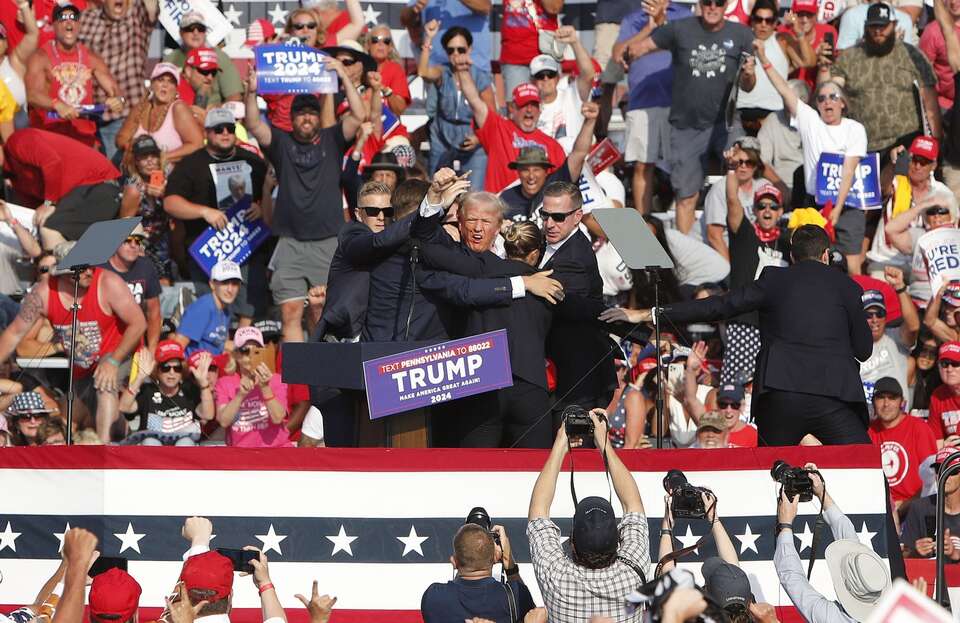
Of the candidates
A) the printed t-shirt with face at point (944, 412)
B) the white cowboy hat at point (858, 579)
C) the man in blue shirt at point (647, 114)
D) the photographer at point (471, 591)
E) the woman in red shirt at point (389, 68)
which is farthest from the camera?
the woman in red shirt at point (389, 68)

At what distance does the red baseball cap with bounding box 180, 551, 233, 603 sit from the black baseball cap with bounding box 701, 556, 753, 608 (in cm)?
181

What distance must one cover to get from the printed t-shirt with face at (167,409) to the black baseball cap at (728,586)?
4.91m

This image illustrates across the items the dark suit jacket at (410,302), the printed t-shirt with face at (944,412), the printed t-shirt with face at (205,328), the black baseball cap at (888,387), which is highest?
the printed t-shirt with face at (205,328)

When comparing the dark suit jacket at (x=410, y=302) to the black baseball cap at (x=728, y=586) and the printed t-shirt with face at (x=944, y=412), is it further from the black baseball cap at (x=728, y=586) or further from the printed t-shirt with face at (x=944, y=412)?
the printed t-shirt with face at (x=944, y=412)

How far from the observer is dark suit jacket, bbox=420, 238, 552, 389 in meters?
8.39

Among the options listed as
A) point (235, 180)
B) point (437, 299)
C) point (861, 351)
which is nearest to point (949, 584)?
point (861, 351)

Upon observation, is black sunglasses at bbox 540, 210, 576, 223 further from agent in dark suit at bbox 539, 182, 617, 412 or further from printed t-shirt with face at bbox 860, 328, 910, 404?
printed t-shirt with face at bbox 860, 328, 910, 404

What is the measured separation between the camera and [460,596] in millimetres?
6082

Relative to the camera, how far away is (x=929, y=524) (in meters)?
9.73

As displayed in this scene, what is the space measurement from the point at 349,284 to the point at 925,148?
607 cm

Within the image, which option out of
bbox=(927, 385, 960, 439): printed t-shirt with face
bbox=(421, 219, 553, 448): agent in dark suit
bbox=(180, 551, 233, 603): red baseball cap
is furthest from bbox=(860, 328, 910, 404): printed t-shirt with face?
bbox=(180, 551, 233, 603): red baseball cap

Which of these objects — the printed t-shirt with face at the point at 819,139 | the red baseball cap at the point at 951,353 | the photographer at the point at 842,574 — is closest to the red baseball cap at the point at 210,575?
the photographer at the point at 842,574

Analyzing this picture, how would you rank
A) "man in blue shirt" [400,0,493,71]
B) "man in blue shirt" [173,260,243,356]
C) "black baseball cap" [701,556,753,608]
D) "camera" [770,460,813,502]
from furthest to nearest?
"man in blue shirt" [400,0,493,71] → "man in blue shirt" [173,260,243,356] → "camera" [770,460,813,502] → "black baseball cap" [701,556,753,608]

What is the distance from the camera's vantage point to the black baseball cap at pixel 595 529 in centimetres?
589
